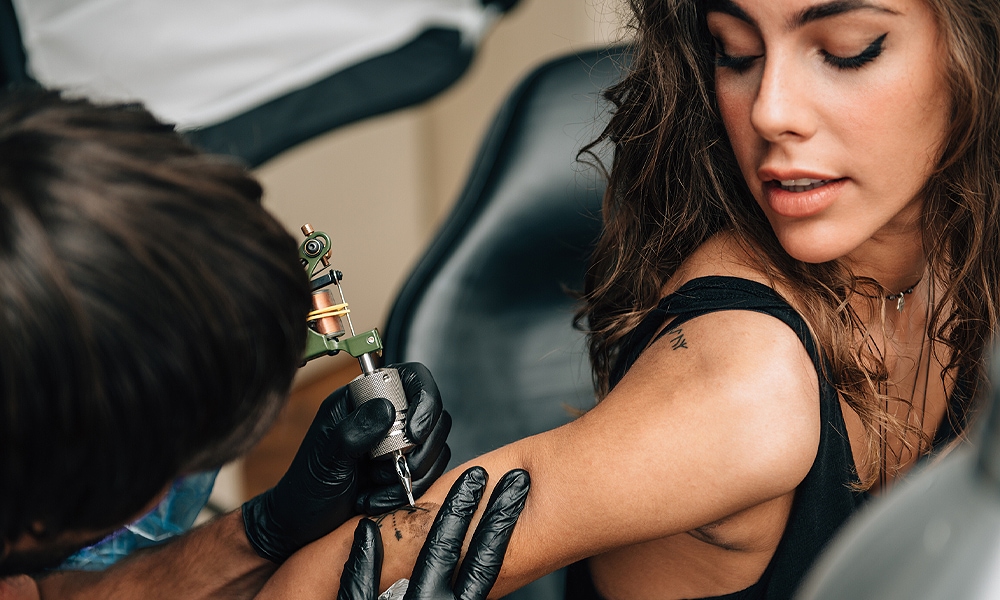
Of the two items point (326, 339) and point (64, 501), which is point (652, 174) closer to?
point (326, 339)

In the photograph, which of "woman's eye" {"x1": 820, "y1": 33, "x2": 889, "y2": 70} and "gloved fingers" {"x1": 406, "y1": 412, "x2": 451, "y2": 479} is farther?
"gloved fingers" {"x1": 406, "y1": 412, "x2": 451, "y2": 479}

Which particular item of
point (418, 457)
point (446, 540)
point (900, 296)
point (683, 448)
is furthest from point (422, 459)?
point (900, 296)

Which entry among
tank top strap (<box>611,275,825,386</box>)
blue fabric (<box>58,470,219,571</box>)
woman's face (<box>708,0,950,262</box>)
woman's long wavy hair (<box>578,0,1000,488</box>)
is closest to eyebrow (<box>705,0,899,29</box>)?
woman's face (<box>708,0,950,262</box>)

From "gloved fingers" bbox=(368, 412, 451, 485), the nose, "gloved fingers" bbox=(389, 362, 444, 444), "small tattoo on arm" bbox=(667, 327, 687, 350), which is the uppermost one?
the nose

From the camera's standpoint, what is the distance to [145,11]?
147 cm

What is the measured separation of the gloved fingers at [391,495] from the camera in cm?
96

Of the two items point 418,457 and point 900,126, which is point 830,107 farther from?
point 418,457

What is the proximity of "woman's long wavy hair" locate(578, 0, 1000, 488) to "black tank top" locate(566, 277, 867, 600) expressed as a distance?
0.04 meters

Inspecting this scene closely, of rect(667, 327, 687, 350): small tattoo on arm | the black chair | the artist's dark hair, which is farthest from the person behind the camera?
the black chair

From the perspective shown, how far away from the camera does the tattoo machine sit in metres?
0.85

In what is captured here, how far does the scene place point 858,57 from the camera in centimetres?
83

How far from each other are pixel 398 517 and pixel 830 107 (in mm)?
581

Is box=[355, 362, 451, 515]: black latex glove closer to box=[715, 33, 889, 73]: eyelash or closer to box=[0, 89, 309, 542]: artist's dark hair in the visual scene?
box=[0, 89, 309, 542]: artist's dark hair

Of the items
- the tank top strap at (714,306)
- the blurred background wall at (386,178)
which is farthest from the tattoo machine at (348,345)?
the blurred background wall at (386,178)
